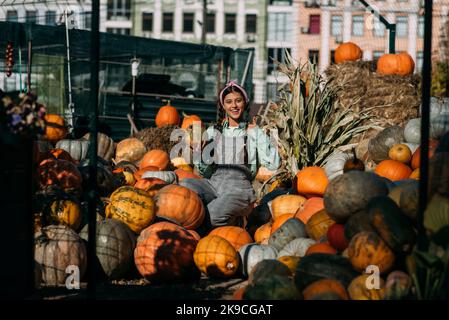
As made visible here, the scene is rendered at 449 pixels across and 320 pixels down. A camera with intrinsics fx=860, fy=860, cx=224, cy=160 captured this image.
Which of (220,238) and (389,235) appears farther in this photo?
(220,238)

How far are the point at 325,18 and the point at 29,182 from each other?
6026cm

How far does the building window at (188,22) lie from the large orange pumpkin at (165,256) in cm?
6243

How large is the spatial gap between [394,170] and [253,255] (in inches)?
86.0

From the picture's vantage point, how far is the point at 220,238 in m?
7.58

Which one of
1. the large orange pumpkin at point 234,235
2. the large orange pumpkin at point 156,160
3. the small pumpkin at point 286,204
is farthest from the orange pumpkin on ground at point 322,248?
the large orange pumpkin at point 156,160

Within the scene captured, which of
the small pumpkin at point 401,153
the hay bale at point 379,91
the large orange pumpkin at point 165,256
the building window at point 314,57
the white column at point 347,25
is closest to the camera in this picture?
the large orange pumpkin at point 165,256

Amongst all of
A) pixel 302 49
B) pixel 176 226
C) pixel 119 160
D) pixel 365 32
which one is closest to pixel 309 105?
pixel 176 226

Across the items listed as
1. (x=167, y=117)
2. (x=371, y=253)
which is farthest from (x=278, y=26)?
(x=371, y=253)

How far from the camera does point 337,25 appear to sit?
63188 millimetres

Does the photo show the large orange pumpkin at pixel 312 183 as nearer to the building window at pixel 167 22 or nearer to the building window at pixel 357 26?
the building window at pixel 357 26

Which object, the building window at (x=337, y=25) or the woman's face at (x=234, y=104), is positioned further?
the building window at (x=337, y=25)

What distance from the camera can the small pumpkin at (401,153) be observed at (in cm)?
940

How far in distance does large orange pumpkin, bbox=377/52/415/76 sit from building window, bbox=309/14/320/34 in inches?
2108
